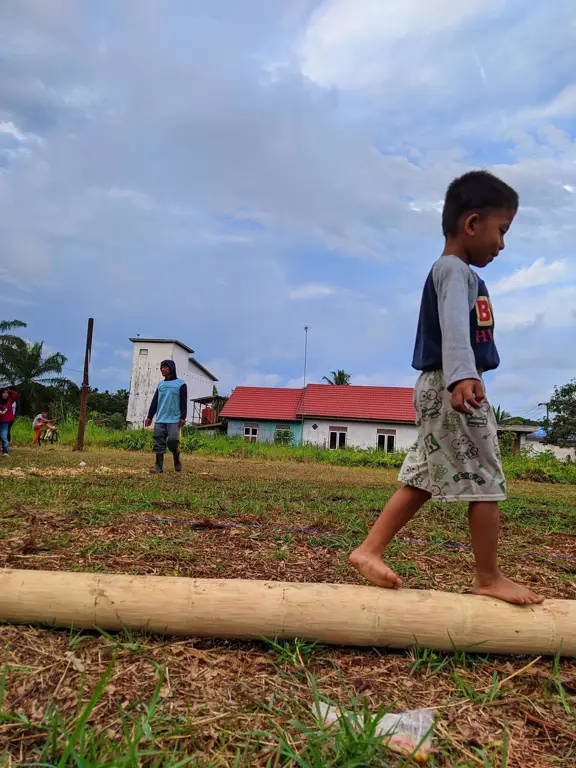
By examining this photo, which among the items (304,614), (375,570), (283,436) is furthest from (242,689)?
(283,436)

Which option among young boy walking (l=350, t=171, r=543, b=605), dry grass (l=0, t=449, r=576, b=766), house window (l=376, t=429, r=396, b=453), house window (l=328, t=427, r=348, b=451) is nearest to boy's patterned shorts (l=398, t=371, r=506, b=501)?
young boy walking (l=350, t=171, r=543, b=605)

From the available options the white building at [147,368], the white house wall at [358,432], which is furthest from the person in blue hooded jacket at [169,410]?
the white building at [147,368]

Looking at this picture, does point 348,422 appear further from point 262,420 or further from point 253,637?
point 253,637

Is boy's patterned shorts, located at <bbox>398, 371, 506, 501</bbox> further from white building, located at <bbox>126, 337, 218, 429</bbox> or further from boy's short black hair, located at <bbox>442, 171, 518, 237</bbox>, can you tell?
white building, located at <bbox>126, 337, 218, 429</bbox>

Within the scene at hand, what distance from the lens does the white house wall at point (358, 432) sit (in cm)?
3036

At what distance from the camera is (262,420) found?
31734 millimetres

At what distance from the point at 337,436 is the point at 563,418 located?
16.1m

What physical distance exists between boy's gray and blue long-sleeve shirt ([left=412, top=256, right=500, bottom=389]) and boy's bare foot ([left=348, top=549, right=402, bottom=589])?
701 mm

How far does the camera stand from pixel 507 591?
1.87 m

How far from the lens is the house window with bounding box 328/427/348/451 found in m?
30.8

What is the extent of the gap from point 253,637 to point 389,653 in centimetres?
45

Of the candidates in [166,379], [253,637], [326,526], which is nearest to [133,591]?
[253,637]

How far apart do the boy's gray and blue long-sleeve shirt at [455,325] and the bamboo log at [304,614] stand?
2.51 feet

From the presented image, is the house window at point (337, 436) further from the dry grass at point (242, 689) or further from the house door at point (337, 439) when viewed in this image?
the dry grass at point (242, 689)
